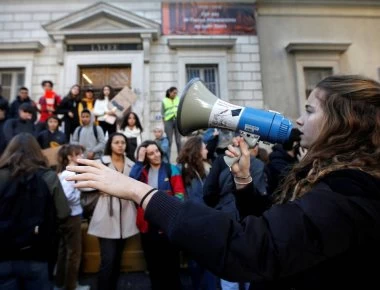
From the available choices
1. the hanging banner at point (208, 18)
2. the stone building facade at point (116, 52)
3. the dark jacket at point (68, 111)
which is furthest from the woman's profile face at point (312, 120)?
the hanging banner at point (208, 18)

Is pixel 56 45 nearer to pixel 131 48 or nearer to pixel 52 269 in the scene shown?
pixel 131 48

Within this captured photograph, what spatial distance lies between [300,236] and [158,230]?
2641 mm

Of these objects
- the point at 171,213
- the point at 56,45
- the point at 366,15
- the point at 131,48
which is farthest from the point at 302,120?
the point at 366,15

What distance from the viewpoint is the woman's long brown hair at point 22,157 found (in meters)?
2.82

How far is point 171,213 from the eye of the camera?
1.11 metres

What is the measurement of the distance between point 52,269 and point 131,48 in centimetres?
927

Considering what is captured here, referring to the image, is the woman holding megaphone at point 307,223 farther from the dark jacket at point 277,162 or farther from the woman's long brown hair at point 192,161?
the dark jacket at point 277,162

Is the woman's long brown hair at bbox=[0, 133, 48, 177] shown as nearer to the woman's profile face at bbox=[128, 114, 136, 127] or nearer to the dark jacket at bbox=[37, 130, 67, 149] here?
the dark jacket at bbox=[37, 130, 67, 149]

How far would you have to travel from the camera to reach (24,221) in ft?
8.64

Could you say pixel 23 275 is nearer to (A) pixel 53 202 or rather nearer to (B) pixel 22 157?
(A) pixel 53 202

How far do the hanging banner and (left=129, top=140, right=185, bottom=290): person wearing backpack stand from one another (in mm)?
9080

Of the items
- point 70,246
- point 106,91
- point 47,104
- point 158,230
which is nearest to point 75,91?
point 106,91

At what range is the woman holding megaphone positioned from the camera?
1.01 metres

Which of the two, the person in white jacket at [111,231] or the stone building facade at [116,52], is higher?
the stone building facade at [116,52]
